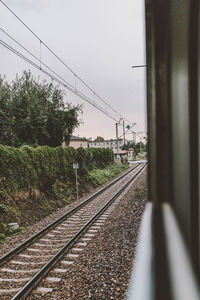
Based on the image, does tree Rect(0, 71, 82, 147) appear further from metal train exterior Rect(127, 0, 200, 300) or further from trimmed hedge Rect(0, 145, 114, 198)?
metal train exterior Rect(127, 0, 200, 300)

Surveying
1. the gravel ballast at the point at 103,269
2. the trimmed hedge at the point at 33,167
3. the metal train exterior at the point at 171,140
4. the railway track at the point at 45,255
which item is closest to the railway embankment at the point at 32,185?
the trimmed hedge at the point at 33,167

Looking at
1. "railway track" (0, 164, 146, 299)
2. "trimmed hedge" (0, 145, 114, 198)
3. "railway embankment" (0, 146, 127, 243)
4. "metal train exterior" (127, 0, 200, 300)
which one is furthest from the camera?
"trimmed hedge" (0, 145, 114, 198)

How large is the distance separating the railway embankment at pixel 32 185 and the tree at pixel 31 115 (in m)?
6.19

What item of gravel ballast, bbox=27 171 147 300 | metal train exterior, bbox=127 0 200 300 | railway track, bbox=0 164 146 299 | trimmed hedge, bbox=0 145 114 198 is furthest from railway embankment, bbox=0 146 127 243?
metal train exterior, bbox=127 0 200 300

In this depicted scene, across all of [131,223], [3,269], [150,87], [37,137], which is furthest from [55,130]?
[150,87]

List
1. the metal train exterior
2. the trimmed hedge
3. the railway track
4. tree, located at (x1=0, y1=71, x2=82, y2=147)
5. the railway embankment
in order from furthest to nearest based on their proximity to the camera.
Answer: tree, located at (x1=0, y1=71, x2=82, y2=147) < the trimmed hedge < the railway embankment < the railway track < the metal train exterior

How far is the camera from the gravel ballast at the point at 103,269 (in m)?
5.25

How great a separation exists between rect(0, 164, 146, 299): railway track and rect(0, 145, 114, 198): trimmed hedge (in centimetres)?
348

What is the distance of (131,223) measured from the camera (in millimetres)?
10172

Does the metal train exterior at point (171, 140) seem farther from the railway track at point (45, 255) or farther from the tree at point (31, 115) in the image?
the tree at point (31, 115)

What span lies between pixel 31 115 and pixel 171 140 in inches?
1040

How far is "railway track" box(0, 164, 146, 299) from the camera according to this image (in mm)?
5801

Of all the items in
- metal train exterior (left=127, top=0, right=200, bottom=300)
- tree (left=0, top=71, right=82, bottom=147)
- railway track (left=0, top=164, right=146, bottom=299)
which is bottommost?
railway track (left=0, top=164, right=146, bottom=299)

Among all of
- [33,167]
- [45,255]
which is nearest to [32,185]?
[33,167]
